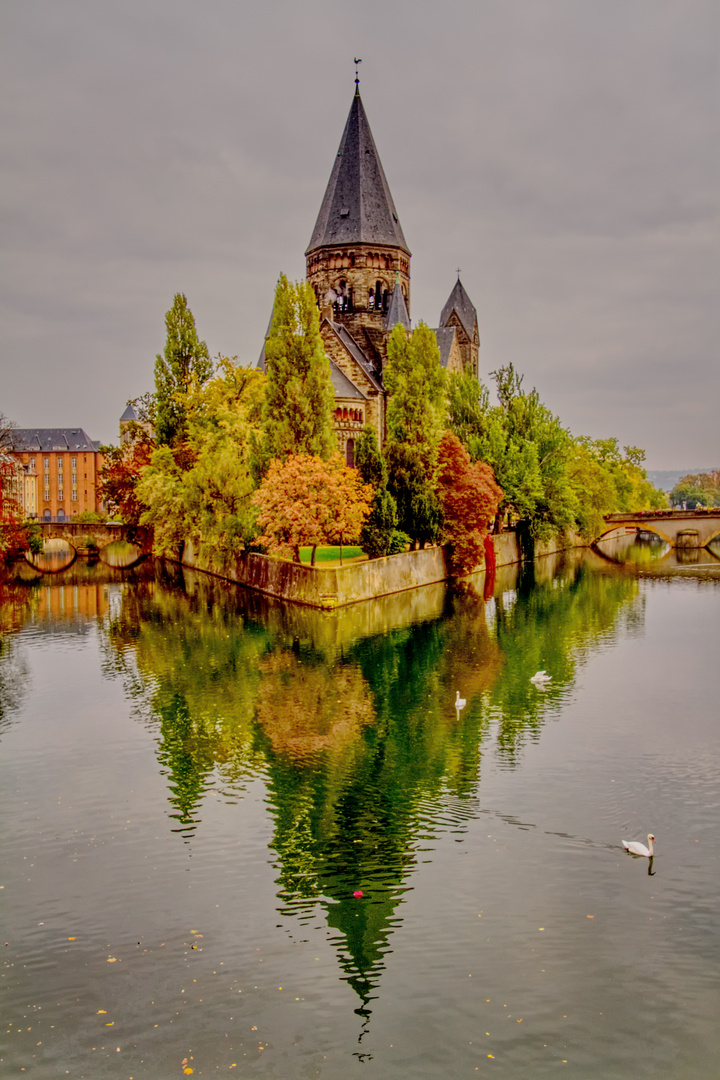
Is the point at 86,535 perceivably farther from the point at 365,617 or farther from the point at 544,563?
the point at 365,617

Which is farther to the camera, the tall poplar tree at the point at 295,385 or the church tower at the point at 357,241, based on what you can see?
the church tower at the point at 357,241

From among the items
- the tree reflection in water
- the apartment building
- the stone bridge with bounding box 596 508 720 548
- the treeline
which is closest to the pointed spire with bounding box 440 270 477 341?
the stone bridge with bounding box 596 508 720 548

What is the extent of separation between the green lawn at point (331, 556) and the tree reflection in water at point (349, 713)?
5902 millimetres

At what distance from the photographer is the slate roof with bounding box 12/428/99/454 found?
162 metres

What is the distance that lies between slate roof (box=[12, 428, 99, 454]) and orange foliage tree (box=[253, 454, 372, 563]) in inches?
4928

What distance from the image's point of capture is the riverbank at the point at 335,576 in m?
43.6

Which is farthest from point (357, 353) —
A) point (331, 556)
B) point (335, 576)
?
point (335, 576)

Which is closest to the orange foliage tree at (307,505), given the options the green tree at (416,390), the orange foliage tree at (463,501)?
the green tree at (416,390)

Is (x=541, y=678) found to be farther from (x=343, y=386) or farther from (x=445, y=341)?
(x=445, y=341)

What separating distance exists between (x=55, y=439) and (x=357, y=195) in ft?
310

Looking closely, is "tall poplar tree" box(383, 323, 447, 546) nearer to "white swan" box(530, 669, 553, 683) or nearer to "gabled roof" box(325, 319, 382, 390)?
"white swan" box(530, 669, 553, 683)

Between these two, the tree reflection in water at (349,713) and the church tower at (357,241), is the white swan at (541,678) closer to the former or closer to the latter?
the tree reflection in water at (349,713)

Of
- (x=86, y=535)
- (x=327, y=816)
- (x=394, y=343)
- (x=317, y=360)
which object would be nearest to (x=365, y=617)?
(x=317, y=360)

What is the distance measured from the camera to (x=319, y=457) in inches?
1921
